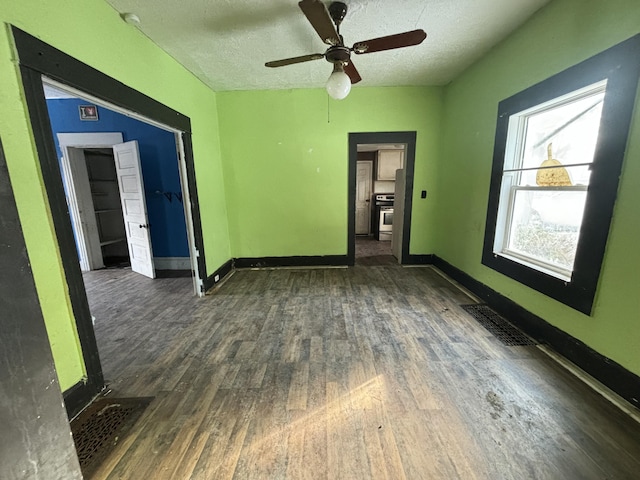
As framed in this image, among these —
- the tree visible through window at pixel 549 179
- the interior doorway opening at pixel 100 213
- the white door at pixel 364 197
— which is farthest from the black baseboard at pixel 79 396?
the white door at pixel 364 197

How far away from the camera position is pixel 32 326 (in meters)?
0.88

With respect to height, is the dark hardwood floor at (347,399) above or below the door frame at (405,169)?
below

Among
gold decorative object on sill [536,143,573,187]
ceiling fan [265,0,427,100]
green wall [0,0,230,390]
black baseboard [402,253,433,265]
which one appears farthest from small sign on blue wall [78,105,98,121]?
gold decorative object on sill [536,143,573,187]

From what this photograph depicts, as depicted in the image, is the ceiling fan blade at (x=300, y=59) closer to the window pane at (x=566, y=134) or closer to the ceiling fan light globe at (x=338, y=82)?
the ceiling fan light globe at (x=338, y=82)

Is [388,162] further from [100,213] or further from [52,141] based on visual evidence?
[100,213]

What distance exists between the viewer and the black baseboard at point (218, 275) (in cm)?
334

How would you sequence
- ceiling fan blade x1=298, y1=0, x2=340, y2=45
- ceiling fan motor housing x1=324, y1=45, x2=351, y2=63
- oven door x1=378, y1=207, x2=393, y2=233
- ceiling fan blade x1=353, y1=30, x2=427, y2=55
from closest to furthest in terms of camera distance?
ceiling fan blade x1=298, y1=0, x2=340, y2=45 → ceiling fan blade x1=353, y1=30, x2=427, y2=55 → ceiling fan motor housing x1=324, y1=45, x2=351, y2=63 → oven door x1=378, y1=207, x2=393, y2=233

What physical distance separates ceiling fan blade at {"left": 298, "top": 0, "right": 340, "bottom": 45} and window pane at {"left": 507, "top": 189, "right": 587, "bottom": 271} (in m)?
2.15

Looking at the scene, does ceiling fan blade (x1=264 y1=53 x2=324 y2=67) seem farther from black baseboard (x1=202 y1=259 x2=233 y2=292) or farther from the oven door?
the oven door

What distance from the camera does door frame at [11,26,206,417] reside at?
1.34 metres

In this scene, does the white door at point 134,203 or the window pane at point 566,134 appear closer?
the window pane at point 566,134

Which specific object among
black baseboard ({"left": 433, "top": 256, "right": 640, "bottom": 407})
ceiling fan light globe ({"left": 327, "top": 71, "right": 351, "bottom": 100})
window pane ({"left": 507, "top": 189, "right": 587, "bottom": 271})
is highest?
ceiling fan light globe ({"left": 327, "top": 71, "right": 351, "bottom": 100})

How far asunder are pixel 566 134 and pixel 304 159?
2.97 meters

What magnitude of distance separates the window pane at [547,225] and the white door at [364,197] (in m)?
4.39
